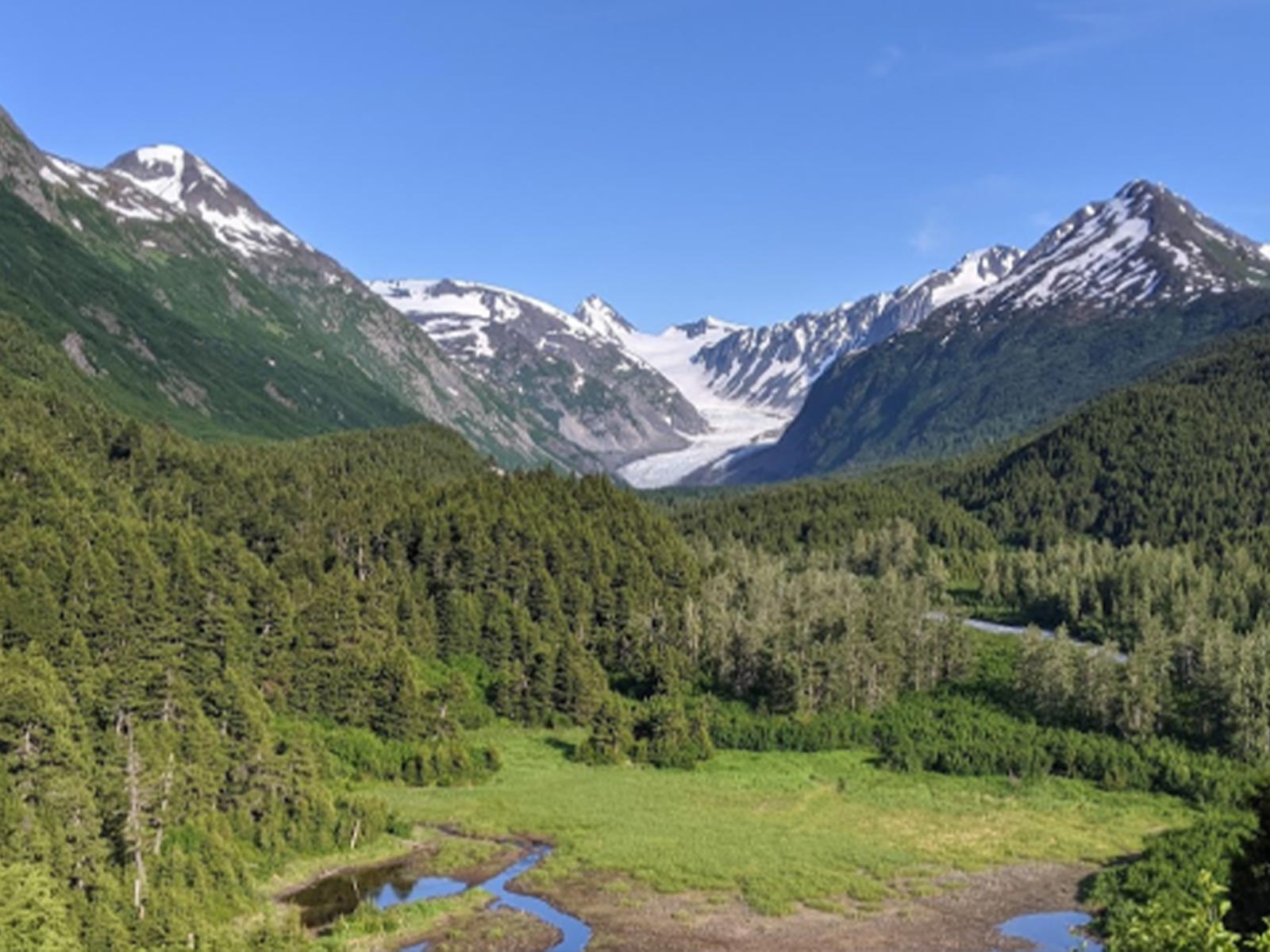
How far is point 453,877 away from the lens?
8219 centimetres

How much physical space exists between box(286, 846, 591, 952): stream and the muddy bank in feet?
4.71

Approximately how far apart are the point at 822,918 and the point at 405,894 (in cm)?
2708

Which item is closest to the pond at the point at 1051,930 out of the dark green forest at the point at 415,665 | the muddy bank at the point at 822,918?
the muddy bank at the point at 822,918

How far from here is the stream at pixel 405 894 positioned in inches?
2837

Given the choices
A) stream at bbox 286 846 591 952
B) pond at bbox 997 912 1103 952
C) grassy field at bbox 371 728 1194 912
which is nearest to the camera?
pond at bbox 997 912 1103 952

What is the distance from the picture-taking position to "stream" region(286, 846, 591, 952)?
236 feet

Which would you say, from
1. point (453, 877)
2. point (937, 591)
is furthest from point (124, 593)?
point (937, 591)

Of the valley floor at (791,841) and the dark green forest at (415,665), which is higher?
the dark green forest at (415,665)

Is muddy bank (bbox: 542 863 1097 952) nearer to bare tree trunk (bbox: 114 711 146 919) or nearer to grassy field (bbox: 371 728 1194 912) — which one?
grassy field (bbox: 371 728 1194 912)

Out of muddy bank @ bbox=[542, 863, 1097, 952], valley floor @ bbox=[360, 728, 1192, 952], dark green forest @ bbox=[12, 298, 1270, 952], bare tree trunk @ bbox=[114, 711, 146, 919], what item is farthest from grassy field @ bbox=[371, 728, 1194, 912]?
bare tree trunk @ bbox=[114, 711, 146, 919]

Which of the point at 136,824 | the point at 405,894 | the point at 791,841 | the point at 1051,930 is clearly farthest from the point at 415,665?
the point at 1051,930

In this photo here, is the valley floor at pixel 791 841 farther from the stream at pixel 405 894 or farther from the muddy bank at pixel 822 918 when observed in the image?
the stream at pixel 405 894

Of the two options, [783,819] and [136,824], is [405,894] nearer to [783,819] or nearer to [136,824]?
[136,824]

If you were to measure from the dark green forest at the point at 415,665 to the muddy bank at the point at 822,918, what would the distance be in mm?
6903
